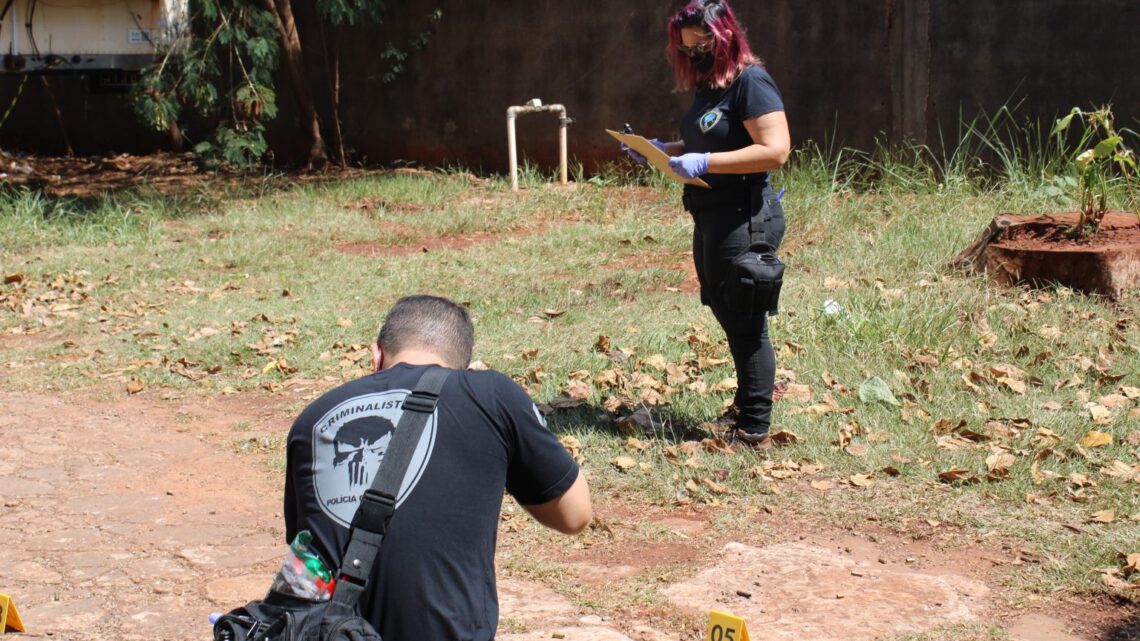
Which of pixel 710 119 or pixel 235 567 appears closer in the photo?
pixel 235 567

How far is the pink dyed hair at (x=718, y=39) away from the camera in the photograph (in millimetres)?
4875

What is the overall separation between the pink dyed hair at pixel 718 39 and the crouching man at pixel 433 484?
8.37 ft

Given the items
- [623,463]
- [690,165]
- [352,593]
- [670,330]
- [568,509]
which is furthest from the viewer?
[670,330]

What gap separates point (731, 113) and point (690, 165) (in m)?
0.34

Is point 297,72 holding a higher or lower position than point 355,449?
higher

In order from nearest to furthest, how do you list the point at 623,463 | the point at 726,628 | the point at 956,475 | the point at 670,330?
the point at 726,628 < the point at 956,475 < the point at 623,463 < the point at 670,330

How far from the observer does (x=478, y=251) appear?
9.61m

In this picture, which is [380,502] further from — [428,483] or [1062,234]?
[1062,234]

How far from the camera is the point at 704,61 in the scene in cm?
498

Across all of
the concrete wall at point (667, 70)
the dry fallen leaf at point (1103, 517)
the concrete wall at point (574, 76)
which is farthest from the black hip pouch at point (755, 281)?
the concrete wall at point (574, 76)

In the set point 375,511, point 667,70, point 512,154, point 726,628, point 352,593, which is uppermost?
point 667,70

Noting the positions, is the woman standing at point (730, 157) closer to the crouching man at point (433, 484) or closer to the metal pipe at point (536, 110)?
the crouching man at point (433, 484)

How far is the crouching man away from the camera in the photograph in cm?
254

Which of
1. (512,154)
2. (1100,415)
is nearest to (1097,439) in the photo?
(1100,415)
